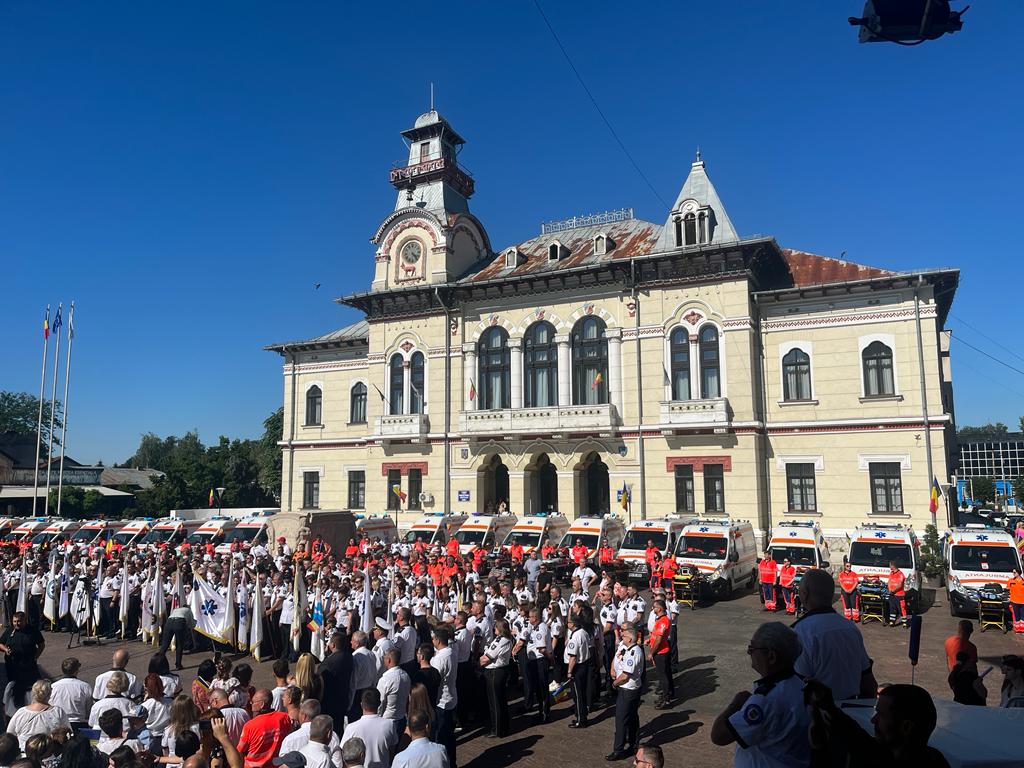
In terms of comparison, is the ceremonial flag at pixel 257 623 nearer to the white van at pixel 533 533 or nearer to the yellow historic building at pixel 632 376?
the white van at pixel 533 533

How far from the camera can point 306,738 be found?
662cm

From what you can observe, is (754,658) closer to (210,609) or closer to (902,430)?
(210,609)

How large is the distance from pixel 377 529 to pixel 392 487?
5284mm

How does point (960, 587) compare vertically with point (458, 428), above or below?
below

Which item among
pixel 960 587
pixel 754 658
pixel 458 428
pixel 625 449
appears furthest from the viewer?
pixel 458 428

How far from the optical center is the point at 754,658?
14.6 ft

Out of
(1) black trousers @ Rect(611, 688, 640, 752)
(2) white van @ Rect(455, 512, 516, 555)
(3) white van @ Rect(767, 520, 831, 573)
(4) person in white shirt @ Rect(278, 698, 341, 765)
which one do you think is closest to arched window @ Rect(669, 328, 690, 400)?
(2) white van @ Rect(455, 512, 516, 555)

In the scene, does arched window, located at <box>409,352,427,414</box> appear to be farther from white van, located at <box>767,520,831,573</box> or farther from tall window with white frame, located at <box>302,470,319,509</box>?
white van, located at <box>767,520,831,573</box>

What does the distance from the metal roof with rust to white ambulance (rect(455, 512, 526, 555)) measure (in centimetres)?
1350

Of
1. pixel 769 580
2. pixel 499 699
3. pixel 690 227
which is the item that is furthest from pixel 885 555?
pixel 690 227

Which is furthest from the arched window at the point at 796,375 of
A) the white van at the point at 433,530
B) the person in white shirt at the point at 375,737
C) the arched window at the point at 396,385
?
A: the person in white shirt at the point at 375,737

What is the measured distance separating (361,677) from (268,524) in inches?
862

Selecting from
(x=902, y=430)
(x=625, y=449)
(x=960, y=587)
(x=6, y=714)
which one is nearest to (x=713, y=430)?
(x=625, y=449)

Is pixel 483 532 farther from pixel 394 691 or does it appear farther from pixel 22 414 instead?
pixel 22 414
